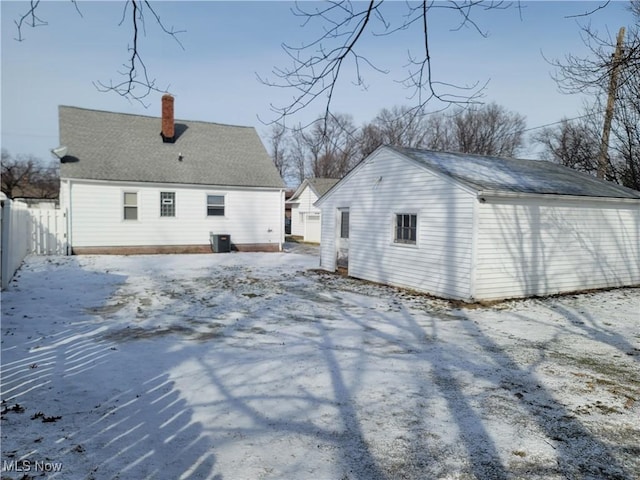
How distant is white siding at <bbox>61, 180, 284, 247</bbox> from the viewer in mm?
16797

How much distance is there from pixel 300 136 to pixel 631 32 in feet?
24.2

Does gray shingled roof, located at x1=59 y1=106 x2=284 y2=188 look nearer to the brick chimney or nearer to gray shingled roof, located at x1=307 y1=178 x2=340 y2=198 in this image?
the brick chimney

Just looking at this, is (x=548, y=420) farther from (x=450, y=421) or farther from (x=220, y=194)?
(x=220, y=194)

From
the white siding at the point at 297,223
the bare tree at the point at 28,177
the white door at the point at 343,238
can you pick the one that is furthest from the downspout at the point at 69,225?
the bare tree at the point at 28,177

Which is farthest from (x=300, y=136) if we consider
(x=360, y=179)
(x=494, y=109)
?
(x=494, y=109)

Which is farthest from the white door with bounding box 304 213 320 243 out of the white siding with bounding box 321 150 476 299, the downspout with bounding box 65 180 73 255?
the downspout with bounding box 65 180 73 255

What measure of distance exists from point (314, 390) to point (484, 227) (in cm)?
633

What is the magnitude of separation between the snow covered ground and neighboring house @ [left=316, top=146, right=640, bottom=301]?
1258 mm

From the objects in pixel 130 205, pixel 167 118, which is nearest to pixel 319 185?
pixel 167 118

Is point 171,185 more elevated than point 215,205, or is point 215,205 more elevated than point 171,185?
point 171,185

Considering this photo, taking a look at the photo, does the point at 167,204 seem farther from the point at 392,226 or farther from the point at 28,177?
the point at 28,177

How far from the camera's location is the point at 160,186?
18.0 m

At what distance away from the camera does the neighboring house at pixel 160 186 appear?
16.9m

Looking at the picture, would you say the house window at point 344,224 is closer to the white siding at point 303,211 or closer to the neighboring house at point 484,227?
the neighboring house at point 484,227
